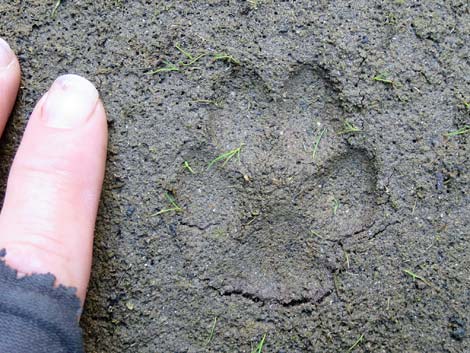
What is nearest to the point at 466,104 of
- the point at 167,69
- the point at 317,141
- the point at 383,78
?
the point at 383,78

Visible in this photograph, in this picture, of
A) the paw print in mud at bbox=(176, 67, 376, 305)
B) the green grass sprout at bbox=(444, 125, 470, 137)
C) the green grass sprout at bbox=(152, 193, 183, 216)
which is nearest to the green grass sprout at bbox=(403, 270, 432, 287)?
the paw print in mud at bbox=(176, 67, 376, 305)

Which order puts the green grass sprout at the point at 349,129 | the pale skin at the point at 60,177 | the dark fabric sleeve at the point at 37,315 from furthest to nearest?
the green grass sprout at the point at 349,129
the pale skin at the point at 60,177
the dark fabric sleeve at the point at 37,315

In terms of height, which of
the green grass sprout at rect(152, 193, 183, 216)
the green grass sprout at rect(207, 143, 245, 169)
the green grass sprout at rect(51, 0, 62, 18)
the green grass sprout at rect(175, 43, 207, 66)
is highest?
the green grass sprout at rect(51, 0, 62, 18)

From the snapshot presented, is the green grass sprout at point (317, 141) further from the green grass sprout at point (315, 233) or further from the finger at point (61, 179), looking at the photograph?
the finger at point (61, 179)

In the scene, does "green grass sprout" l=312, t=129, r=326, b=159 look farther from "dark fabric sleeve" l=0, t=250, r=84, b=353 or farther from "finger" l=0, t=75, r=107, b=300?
"dark fabric sleeve" l=0, t=250, r=84, b=353

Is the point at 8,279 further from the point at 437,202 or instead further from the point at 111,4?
the point at 437,202

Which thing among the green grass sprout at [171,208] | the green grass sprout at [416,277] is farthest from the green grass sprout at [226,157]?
the green grass sprout at [416,277]
